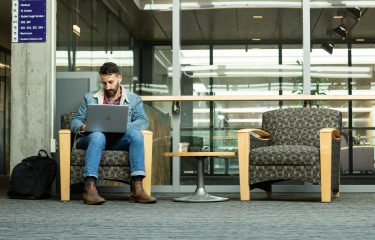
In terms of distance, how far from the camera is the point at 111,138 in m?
5.77

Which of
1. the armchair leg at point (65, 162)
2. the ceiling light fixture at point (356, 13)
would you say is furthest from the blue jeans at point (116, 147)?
the ceiling light fixture at point (356, 13)

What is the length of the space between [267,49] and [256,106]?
59 cm

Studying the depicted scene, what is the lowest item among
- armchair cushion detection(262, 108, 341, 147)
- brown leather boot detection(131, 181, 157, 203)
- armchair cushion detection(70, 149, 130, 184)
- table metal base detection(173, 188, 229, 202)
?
table metal base detection(173, 188, 229, 202)

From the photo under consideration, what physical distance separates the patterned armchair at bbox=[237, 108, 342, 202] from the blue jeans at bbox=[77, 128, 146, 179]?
843mm

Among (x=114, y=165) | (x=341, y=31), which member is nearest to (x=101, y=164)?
(x=114, y=165)

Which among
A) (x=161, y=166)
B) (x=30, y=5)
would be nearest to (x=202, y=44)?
(x=161, y=166)

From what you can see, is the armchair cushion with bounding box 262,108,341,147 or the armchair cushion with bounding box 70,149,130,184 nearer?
the armchair cushion with bounding box 70,149,130,184

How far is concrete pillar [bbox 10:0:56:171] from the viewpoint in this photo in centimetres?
650

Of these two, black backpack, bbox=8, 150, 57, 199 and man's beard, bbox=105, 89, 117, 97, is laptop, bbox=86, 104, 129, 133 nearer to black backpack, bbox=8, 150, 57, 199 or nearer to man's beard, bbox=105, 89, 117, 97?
man's beard, bbox=105, 89, 117, 97

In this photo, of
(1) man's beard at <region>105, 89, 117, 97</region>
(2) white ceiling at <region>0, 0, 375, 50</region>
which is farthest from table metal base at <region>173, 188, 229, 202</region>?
(2) white ceiling at <region>0, 0, 375, 50</region>

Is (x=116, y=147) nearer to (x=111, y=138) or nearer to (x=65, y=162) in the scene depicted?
(x=111, y=138)

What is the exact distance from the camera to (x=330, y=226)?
3717 mm

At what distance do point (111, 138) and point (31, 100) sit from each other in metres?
1.16

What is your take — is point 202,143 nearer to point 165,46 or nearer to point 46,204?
point 165,46
